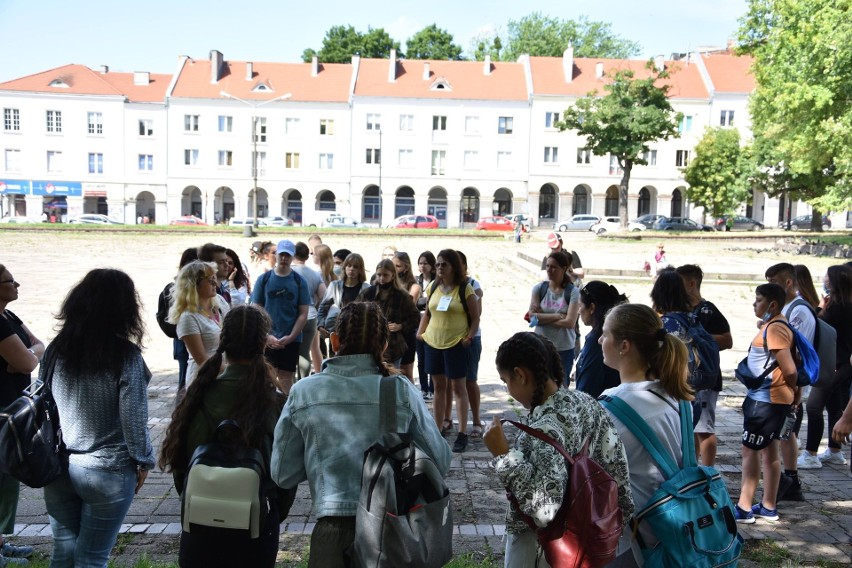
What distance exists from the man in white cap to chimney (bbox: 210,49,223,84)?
63.4 metres

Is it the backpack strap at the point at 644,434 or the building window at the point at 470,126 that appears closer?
the backpack strap at the point at 644,434

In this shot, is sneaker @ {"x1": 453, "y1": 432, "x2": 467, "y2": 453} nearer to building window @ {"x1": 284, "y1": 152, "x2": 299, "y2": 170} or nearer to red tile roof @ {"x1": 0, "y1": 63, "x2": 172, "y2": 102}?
building window @ {"x1": 284, "y1": 152, "x2": 299, "y2": 170}

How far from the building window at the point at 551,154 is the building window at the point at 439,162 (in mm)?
8700

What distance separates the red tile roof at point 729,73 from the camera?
65188mm

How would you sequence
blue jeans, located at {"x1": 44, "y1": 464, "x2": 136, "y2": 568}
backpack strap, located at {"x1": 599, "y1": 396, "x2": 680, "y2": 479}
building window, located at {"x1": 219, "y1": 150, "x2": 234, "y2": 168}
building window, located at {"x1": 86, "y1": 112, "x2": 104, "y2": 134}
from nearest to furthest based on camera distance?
backpack strap, located at {"x1": 599, "y1": 396, "x2": 680, "y2": 479} → blue jeans, located at {"x1": 44, "y1": 464, "x2": 136, "y2": 568} → building window, located at {"x1": 219, "y1": 150, "x2": 234, "y2": 168} → building window, located at {"x1": 86, "y1": 112, "x2": 104, "y2": 134}

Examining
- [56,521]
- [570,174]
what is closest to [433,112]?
[570,174]

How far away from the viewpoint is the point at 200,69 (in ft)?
224

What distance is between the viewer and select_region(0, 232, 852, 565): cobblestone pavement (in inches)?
203

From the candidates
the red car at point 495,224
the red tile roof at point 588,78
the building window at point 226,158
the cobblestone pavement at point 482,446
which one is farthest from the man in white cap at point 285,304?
the building window at point 226,158

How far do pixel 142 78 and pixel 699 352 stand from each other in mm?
72422

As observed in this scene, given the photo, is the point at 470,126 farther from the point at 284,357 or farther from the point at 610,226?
the point at 284,357

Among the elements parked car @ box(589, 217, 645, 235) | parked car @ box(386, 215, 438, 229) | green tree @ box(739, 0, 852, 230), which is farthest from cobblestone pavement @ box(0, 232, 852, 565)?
parked car @ box(386, 215, 438, 229)

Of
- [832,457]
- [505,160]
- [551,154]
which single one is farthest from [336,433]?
[551,154]

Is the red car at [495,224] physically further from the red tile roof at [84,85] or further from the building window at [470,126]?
the red tile roof at [84,85]
